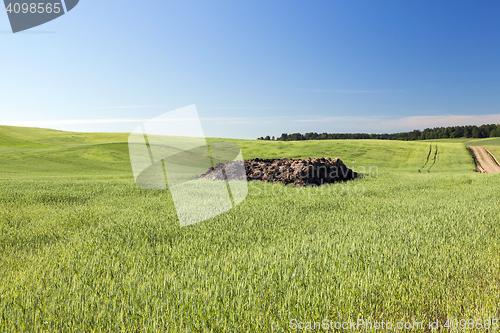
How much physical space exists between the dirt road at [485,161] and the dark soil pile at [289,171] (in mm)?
27925

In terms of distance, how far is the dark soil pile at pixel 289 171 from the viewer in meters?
13.8

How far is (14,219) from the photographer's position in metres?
6.17

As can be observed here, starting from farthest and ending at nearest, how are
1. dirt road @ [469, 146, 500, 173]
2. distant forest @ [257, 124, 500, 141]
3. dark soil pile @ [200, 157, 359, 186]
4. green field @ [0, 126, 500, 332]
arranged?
distant forest @ [257, 124, 500, 141] → dirt road @ [469, 146, 500, 173] → dark soil pile @ [200, 157, 359, 186] → green field @ [0, 126, 500, 332]

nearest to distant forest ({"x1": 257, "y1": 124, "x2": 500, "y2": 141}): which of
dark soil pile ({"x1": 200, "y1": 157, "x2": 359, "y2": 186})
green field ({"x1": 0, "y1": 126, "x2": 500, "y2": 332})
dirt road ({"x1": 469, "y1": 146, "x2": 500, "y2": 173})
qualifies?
dirt road ({"x1": 469, "y1": 146, "x2": 500, "y2": 173})

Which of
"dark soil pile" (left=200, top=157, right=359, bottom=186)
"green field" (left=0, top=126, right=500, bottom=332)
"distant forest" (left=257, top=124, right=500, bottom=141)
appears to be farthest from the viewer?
"distant forest" (left=257, top=124, right=500, bottom=141)

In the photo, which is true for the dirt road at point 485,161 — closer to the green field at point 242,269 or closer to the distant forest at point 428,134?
the green field at point 242,269

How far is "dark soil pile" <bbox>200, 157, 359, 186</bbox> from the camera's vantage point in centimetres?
1375

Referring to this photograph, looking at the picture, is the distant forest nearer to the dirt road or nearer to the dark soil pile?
the dirt road

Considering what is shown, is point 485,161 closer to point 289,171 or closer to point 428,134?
point 289,171

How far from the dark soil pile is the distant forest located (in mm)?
74974

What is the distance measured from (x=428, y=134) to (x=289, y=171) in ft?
328

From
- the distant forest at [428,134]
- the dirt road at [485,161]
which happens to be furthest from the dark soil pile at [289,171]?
the distant forest at [428,134]

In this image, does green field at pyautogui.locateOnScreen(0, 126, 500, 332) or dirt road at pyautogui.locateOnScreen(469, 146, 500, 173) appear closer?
green field at pyautogui.locateOnScreen(0, 126, 500, 332)

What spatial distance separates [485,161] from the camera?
123 feet
